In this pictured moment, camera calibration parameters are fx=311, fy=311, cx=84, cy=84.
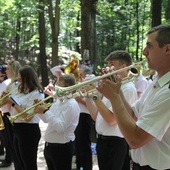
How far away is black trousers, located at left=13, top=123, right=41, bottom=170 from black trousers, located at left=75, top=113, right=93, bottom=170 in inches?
42.2

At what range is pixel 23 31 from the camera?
26953mm

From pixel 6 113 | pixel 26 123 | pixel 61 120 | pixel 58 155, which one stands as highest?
pixel 61 120

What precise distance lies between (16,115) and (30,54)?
26.1 m

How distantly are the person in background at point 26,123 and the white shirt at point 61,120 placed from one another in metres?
0.69

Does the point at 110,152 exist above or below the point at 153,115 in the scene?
below

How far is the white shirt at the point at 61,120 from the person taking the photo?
13.1 feet

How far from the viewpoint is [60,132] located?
4.04 metres

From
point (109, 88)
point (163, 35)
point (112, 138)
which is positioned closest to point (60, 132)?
point (112, 138)

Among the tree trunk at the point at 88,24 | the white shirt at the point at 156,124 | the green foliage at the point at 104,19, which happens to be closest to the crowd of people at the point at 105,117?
the white shirt at the point at 156,124

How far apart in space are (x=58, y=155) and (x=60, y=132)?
0.32m

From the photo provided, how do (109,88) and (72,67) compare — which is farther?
(72,67)

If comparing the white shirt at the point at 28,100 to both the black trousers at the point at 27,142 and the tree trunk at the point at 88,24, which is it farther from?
the tree trunk at the point at 88,24

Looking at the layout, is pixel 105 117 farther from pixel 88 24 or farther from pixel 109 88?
pixel 88 24

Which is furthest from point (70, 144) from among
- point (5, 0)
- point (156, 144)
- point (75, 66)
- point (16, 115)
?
point (5, 0)
